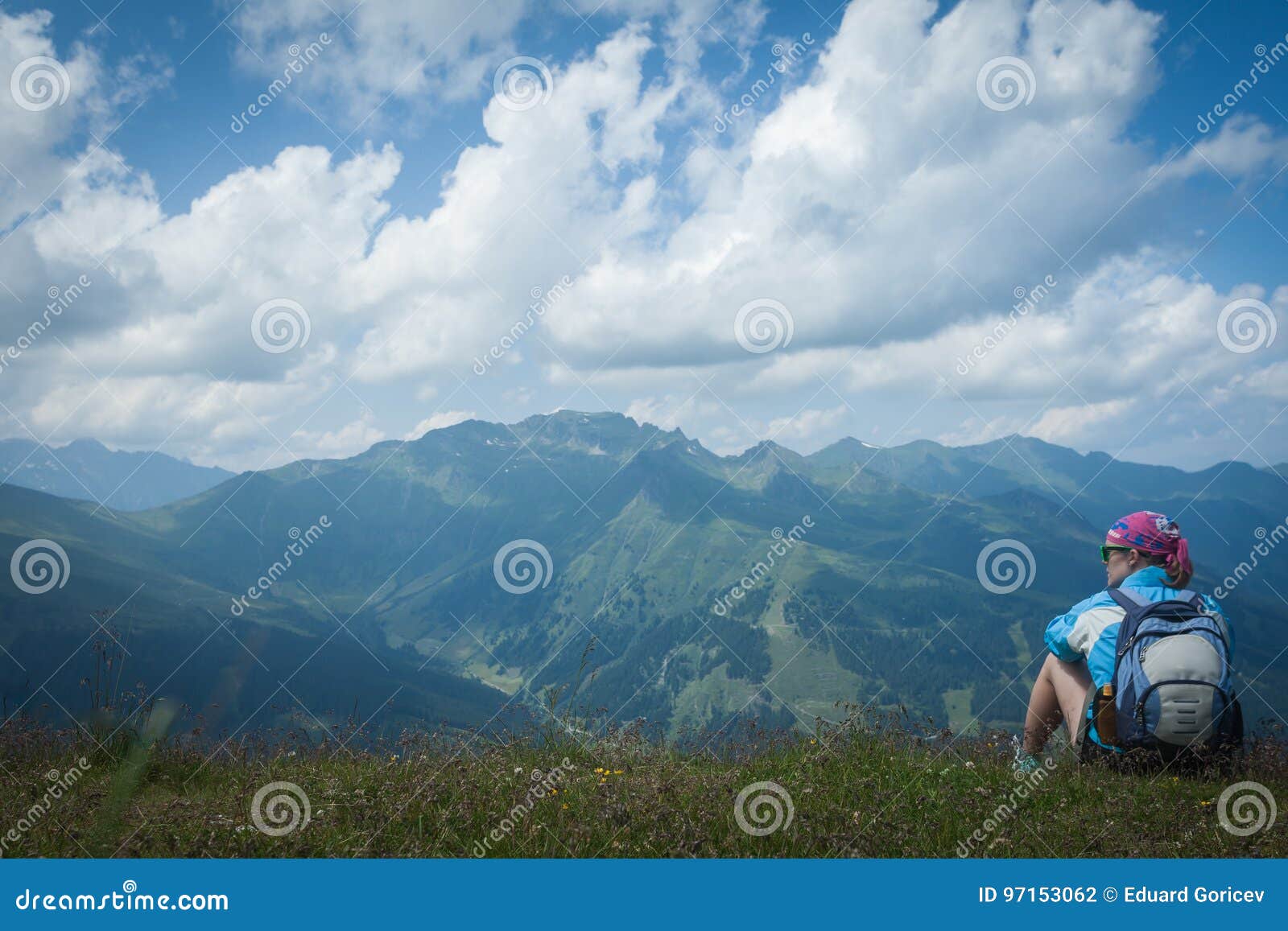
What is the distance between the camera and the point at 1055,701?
7.03 m

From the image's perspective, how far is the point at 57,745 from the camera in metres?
7.06

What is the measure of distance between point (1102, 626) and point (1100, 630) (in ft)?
0.12

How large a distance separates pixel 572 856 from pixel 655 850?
48 centimetres

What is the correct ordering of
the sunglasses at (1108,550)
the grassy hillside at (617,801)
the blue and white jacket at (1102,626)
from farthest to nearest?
the sunglasses at (1108,550) < the blue and white jacket at (1102,626) < the grassy hillside at (617,801)

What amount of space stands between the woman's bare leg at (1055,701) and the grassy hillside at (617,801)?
1.25 ft

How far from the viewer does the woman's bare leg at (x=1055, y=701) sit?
21.8 ft

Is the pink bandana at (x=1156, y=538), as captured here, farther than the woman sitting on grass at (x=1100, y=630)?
Yes

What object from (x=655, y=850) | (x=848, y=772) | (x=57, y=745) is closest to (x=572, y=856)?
(x=655, y=850)

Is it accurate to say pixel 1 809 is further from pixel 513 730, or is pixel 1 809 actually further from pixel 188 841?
pixel 513 730

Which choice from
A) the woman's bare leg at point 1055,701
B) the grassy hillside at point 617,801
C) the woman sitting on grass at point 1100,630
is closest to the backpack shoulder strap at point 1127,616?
the woman sitting on grass at point 1100,630

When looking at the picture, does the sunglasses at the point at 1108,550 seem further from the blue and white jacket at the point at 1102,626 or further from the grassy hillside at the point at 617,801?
Answer: the grassy hillside at the point at 617,801

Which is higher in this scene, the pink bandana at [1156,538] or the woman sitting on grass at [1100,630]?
the pink bandana at [1156,538]

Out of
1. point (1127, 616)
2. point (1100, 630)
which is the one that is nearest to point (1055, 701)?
point (1100, 630)
